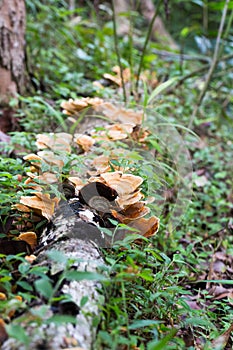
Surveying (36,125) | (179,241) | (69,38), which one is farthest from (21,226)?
(69,38)

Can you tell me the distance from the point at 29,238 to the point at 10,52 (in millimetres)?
2118

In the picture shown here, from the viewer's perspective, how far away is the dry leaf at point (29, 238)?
59.8 inches

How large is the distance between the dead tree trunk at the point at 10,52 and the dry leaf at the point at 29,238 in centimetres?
166

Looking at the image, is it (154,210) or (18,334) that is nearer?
(18,334)

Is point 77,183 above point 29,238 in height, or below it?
above

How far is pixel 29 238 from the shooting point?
1540 mm

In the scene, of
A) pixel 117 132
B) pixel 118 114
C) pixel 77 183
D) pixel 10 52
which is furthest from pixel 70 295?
pixel 10 52

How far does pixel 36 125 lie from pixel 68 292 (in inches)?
81.5

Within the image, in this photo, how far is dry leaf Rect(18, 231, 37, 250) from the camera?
1.52 m

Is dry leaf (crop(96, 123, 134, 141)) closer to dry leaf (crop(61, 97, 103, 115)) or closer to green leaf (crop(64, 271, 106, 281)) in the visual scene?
dry leaf (crop(61, 97, 103, 115))

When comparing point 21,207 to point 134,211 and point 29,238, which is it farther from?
point 134,211

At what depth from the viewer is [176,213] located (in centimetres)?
259

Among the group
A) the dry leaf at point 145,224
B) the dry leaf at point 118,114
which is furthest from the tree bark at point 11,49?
the dry leaf at point 145,224

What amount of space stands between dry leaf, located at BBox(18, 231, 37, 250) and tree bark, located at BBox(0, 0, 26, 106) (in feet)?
6.12
